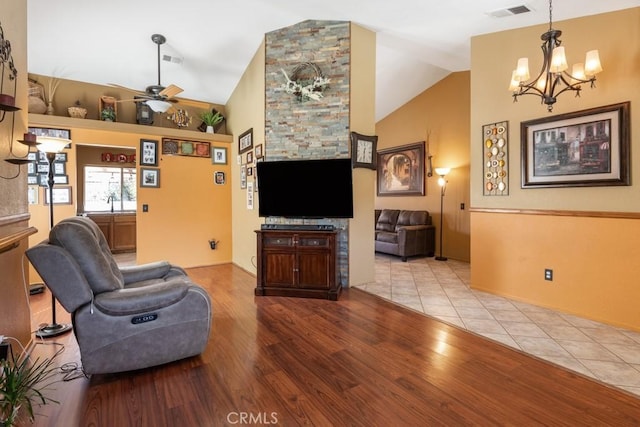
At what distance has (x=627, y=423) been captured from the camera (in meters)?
1.67

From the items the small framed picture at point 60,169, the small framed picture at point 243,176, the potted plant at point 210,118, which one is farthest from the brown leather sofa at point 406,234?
the small framed picture at point 60,169

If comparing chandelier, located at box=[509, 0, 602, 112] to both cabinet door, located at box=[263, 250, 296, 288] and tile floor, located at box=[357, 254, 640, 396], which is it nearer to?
tile floor, located at box=[357, 254, 640, 396]

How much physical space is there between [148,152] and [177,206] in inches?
40.0

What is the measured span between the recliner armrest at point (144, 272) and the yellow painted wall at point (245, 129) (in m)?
1.75

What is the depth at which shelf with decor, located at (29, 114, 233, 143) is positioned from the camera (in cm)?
439

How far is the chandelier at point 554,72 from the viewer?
273cm

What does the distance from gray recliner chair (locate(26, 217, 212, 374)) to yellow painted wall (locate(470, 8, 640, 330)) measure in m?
3.48

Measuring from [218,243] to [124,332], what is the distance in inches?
150

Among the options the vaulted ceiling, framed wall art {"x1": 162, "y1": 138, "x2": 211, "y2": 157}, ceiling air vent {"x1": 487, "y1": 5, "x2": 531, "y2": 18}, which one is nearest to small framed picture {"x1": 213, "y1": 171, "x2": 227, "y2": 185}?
framed wall art {"x1": 162, "y1": 138, "x2": 211, "y2": 157}

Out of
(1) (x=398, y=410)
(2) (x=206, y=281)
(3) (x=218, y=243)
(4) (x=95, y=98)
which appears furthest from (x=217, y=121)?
(1) (x=398, y=410)

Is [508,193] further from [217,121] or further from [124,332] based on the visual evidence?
[217,121]

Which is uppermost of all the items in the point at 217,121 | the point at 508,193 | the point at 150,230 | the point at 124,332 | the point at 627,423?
the point at 217,121

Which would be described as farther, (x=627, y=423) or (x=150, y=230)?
(x=150, y=230)

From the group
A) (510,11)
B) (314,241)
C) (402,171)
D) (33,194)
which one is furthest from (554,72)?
(33,194)
